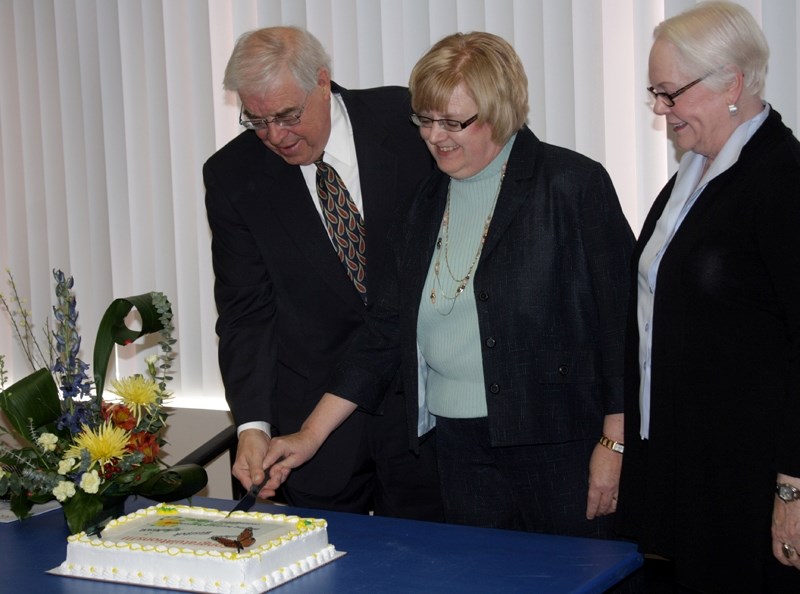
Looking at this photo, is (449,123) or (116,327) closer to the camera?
(449,123)

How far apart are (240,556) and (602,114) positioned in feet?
6.24

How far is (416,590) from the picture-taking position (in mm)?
1842

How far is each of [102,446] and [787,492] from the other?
1.32 metres

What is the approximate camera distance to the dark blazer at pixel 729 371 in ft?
6.46

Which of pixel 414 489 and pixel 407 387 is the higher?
pixel 407 387

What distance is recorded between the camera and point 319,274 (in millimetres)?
2824

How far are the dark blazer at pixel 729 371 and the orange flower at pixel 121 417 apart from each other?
1.07 m

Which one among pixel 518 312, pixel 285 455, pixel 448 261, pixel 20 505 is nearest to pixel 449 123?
pixel 448 261

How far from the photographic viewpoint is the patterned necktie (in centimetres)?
283

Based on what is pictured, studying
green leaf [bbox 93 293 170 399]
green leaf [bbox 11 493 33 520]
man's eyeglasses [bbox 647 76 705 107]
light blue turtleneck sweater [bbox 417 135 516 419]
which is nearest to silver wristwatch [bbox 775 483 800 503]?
light blue turtleneck sweater [bbox 417 135 516 419]

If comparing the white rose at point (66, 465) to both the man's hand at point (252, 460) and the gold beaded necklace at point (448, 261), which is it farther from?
the gold beaded necklace at point (448, 261)

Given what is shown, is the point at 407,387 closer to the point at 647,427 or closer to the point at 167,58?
the point at 647,427

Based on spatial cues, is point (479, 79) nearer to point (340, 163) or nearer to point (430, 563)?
A: point (340, 163)

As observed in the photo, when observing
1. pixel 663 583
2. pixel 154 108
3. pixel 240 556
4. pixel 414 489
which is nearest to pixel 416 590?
pixel 240 556
